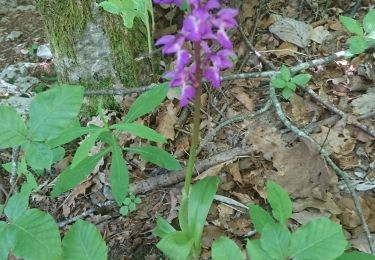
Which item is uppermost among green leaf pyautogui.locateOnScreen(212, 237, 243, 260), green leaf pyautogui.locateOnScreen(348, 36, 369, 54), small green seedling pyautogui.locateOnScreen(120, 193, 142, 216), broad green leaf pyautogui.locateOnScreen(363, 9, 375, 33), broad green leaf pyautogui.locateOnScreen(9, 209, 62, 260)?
broad green leaf pyautogui.locateOnScreen(363, 9, 375, 33)

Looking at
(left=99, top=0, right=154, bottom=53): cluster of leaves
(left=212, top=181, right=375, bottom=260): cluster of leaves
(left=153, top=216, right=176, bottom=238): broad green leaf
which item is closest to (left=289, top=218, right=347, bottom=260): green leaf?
(left=212, top=181, right=375, bottom=260): cluster of leaves

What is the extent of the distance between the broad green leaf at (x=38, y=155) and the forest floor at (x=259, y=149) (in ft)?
2.92

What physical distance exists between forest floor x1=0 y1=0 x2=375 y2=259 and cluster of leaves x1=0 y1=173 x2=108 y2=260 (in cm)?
56

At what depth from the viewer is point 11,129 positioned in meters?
1.80

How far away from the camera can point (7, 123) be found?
180 centimetres

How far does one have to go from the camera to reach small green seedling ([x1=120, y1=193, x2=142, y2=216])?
259 centimetres

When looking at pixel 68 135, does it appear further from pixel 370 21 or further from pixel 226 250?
pixel 370 21

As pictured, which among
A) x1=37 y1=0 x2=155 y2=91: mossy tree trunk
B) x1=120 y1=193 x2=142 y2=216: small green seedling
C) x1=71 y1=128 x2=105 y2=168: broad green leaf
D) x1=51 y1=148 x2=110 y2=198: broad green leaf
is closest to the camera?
x1=71 y1=128 x2=105 y2=168: broad green leaf

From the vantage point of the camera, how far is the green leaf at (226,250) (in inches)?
68.6

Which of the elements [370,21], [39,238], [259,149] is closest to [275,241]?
[39,238]

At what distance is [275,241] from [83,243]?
77cm

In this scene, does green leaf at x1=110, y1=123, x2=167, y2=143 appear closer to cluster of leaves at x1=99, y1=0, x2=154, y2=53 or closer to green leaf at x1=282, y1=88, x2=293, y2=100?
cluster of leaves at x1=99, y1=0, x2=154, y2=53

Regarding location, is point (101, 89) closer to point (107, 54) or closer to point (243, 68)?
point (107, 54)

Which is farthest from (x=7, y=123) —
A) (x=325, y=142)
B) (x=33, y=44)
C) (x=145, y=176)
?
(x=33, y=44)
